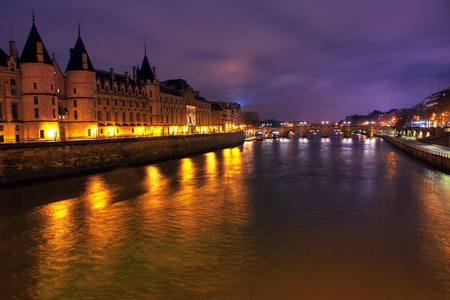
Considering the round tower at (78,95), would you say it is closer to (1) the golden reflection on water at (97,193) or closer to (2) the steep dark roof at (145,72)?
(1) the golden reflection on water at (97,193)

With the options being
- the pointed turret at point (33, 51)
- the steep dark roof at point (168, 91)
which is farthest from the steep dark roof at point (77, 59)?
the steep dark roof at point (168, 91)

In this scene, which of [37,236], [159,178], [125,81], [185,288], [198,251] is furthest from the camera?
[125,81]

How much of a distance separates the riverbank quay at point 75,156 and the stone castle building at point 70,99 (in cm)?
251

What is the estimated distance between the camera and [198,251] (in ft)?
41.1

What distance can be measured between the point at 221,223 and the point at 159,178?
1581cm

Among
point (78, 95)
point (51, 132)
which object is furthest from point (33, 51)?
point (51, 132)

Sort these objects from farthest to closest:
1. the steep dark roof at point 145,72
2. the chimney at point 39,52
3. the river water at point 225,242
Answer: the steep dark roof at point 145,72
the chimney at point 39,52
the river water at point 225,242

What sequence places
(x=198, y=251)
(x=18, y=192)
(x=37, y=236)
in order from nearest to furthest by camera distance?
(x=198, y=251), (x=37, y=236), (x=18, y=192)

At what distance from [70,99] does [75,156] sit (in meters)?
16.1

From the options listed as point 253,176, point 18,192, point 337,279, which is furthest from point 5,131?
point 337,279

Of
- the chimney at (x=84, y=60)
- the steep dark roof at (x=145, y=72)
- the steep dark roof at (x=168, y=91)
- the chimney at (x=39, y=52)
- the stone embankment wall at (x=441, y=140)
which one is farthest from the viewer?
the steep dark roof at (x=168, y=91)

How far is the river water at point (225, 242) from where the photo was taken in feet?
32.1

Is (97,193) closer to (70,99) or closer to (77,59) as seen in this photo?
(70,99)

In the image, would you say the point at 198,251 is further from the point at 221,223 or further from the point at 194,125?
the point at 194,125
